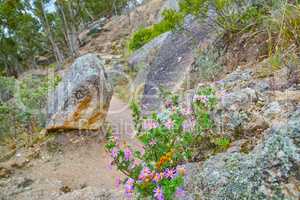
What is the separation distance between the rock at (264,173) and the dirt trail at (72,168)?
2365 millimetres

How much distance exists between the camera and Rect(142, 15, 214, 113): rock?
22.4 feet

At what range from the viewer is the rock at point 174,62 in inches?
269

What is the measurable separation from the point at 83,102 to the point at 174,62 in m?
2.29

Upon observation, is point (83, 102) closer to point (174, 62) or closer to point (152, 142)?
point (174, 62)

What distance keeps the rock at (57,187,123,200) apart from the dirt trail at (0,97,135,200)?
0.92 feet

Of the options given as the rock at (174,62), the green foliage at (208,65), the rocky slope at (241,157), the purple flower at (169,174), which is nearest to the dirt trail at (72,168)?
the rocky slope at (241,157)

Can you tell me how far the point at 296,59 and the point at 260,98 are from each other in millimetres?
610

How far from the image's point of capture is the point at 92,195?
4.03 meters

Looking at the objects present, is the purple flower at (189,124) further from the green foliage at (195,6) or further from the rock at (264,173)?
the green foliage at (195,6)

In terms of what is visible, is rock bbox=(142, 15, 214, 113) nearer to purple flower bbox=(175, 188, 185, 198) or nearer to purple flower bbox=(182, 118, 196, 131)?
purple flower bbox=(182, 118, 196, 131)

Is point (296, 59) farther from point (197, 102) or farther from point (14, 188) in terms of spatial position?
point (14, 188)

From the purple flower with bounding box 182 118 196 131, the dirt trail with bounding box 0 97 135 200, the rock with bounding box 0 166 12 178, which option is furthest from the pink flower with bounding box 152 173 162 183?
the rock with bounding box 0 166 12 178

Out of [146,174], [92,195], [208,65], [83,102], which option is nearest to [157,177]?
[146,174]

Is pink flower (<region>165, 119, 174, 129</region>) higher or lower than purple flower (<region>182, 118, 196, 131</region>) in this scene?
higher
